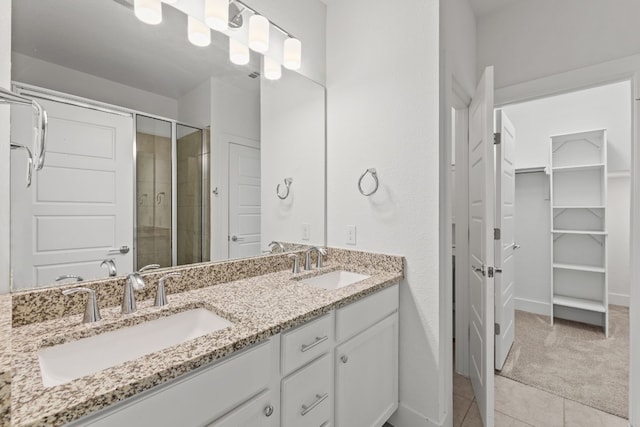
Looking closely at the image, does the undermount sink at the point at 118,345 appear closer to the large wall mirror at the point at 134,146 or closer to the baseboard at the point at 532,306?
the large wall mirror at the point at 134,146

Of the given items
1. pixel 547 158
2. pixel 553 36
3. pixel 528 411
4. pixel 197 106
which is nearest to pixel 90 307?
pixel 197 106

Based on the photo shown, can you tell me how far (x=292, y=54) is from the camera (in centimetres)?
179

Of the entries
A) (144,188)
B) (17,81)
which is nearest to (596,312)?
(144,188)

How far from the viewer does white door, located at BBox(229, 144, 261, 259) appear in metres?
1.61

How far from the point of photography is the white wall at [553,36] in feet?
5.72

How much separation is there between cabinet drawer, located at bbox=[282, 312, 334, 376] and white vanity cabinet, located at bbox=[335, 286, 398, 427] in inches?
3.1

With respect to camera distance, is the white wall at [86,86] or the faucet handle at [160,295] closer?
the white wall at [86,86]

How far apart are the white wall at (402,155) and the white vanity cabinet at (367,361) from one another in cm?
13

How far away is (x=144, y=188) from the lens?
1225mm

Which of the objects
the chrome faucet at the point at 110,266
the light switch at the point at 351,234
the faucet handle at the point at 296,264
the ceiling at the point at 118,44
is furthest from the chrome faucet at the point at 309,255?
the ceiling at the point at 118,44

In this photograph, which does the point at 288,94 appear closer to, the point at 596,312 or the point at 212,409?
the point at 212,409

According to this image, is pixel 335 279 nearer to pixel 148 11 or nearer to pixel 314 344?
pixel 314 344

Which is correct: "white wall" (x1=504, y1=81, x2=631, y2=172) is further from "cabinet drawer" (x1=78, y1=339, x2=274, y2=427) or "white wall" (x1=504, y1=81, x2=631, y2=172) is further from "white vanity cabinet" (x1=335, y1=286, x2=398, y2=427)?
"cabinet drawer" (x1=78, y1=339, x2=274, y2=427)

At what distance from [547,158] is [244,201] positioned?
3.51m
